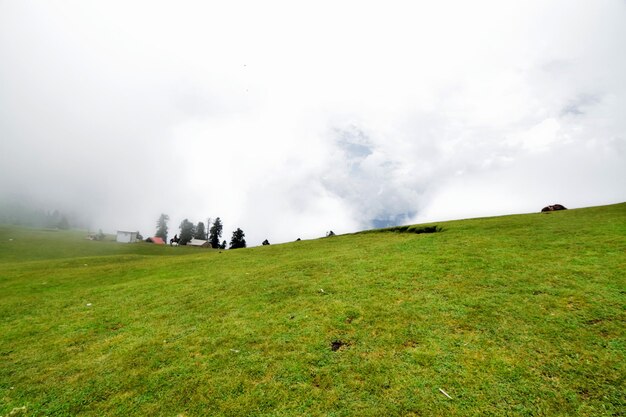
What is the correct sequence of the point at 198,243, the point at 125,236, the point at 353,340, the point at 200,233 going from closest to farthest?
the point at 353,340 → the point at 125,236 → the point at 198,243 → the point at 200,233

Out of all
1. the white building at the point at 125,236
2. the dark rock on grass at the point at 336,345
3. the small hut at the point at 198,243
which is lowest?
the dark rock on grass at the point at 336,345

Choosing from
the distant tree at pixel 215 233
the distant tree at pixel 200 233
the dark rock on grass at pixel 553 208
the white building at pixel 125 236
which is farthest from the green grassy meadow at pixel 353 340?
the distant tree at pixel 200 233

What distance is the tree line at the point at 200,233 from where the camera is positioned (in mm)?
135750

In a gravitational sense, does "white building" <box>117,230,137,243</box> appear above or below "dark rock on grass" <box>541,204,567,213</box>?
above

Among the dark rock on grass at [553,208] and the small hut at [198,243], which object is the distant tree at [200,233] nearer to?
the small hut at [198,243]

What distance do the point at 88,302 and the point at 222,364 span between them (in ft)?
43.5

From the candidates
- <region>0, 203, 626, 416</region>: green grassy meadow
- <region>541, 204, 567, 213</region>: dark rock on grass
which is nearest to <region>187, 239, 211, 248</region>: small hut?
<region>0, 203, 626, 416</region>: green grassy meadow

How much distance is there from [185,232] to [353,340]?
165m

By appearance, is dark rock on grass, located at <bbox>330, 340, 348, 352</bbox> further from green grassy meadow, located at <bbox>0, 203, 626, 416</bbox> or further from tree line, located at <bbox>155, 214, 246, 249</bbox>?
tree line, located at <bbox>155, 214, 246, 249</bbox>

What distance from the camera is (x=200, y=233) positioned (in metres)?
175

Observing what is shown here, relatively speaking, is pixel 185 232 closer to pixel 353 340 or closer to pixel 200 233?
pixel 200 233

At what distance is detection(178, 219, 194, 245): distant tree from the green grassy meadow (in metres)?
145

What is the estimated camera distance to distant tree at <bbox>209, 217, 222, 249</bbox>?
498 ft

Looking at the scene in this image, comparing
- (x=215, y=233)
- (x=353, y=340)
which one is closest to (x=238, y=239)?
(x=215, y=233)
